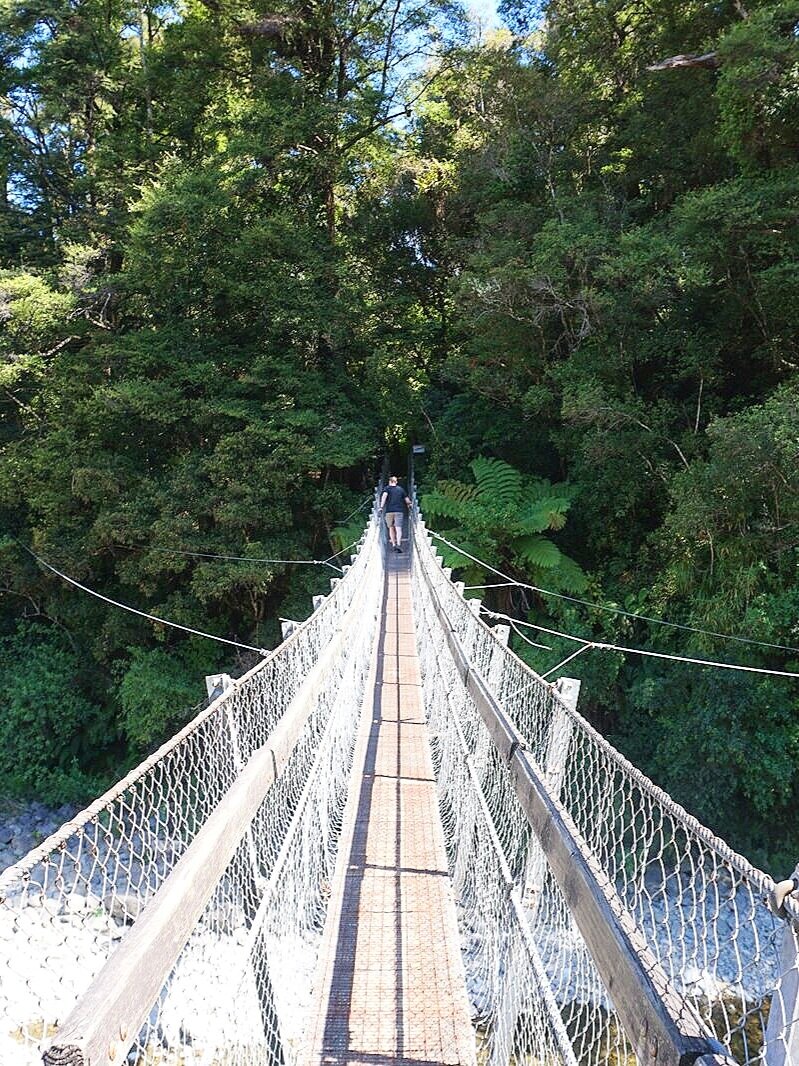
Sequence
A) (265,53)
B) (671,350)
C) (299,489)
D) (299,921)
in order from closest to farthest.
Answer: (299,921) < (671,350) < (299,489) < (265,53)

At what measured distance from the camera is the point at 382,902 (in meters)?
2.15

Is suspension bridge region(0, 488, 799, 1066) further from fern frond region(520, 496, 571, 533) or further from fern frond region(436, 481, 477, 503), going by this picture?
fern frond region(436, 481, 477, 503)

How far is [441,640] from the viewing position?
3.80 m

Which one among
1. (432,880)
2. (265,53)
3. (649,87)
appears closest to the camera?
(432,880)

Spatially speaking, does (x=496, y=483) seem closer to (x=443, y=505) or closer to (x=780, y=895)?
(x=443, y=505)

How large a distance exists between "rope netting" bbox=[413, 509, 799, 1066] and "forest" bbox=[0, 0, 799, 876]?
13.0 feet

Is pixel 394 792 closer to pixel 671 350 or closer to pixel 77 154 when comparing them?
pixel 671 350

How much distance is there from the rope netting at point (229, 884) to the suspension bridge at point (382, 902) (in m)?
0.01

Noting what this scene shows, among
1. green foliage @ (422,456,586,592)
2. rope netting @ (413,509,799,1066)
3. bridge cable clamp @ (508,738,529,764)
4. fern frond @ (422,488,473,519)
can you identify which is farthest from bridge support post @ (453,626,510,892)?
fern frond @ (422,488,473,519)

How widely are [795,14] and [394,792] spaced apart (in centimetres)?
688

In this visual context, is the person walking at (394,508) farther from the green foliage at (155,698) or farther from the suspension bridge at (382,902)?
the suspension bridge at (382,902)

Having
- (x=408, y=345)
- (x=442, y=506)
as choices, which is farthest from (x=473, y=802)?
(x=408, y=345)

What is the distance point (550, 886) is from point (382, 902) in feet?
1.91

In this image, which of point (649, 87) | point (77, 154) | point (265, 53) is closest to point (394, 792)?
point (649, 87)
